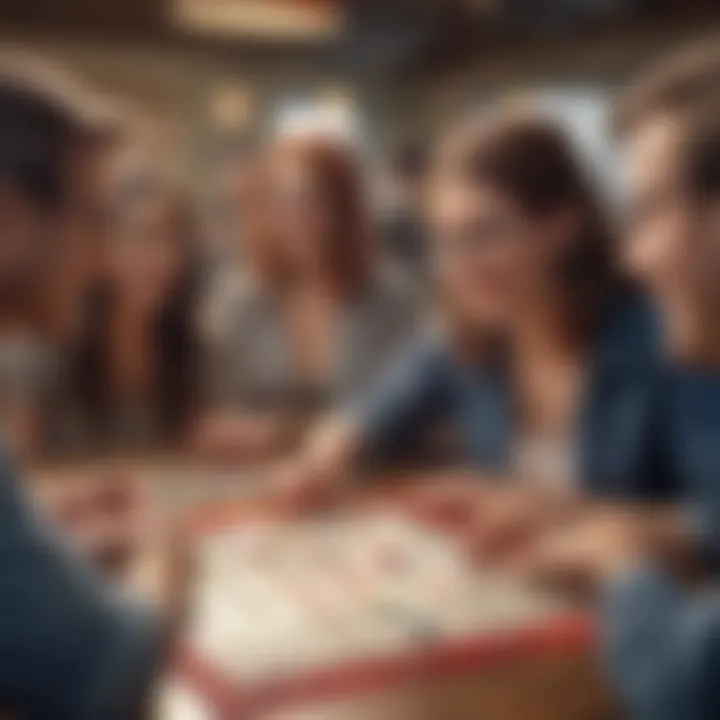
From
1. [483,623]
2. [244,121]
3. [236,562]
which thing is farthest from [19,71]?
[483,623]

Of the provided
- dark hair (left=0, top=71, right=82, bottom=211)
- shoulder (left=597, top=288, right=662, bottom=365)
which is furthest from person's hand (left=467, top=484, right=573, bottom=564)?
dark hair (left=0, top=71, right=82, bottom=211)

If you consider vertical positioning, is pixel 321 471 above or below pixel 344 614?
above

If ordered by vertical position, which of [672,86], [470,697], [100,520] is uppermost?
[672,86]

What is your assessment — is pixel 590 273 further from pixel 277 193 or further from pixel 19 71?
pixel 19 71

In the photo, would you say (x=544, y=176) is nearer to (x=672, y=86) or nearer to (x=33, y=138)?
(x=672, y=86)

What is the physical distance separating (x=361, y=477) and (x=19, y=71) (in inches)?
14.2

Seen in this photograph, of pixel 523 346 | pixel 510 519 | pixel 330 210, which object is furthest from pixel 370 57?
pixel 510 519

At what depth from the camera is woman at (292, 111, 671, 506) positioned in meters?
0.86

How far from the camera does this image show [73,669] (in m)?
0.79

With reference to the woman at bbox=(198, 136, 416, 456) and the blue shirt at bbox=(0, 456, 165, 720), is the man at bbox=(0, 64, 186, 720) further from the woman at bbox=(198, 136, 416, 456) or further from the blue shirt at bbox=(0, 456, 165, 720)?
the woman at bbox=(198, 136, 416, 456)

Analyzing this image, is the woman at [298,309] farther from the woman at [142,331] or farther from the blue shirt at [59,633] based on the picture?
the blue shirt at [59,633]

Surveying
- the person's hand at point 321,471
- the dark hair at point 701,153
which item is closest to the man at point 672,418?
the dark hair at point 701,153

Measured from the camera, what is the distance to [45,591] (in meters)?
0.79

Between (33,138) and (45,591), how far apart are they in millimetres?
293
